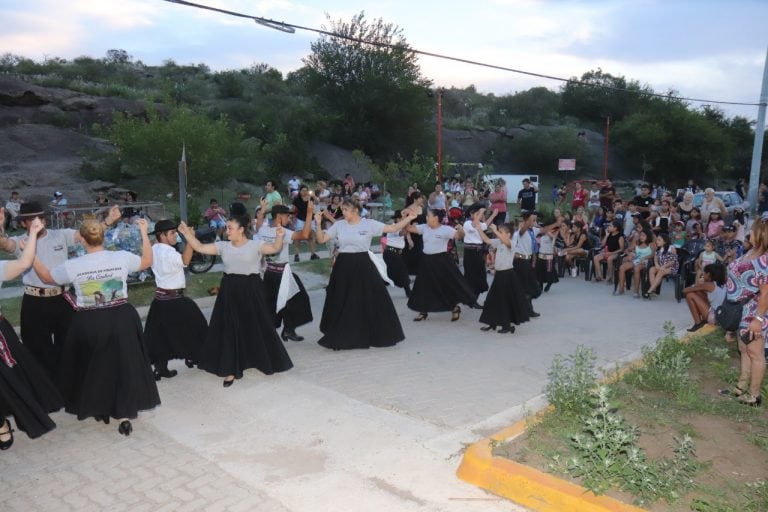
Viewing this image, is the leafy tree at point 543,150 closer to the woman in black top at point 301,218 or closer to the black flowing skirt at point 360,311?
the woman in black top at point 301,218

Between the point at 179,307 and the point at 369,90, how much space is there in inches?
1493

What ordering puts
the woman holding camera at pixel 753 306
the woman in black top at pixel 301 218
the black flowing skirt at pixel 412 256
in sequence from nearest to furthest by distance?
the woman holding camera at pixel 753 306
the black flowing skirt at pixel 412 256
the woman in black top at pixel 301 218

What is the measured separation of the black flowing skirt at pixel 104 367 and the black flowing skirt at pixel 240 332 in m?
1.21

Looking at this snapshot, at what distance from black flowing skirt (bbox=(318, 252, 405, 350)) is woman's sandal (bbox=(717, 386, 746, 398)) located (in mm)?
3716

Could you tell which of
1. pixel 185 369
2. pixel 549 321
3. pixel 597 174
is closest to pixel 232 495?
pixel 185 369

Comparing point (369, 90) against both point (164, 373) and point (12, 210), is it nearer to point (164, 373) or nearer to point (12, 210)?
point (12, 210)

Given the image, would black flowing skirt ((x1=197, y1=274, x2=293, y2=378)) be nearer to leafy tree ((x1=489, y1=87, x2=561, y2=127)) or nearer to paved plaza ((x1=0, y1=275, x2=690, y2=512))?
paved plaza ((x1=0, y1=275, x2=690, y2=512))

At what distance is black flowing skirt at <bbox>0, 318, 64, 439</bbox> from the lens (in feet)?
16.6

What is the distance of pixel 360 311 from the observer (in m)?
8.24

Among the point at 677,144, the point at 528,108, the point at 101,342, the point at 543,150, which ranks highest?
the point at 528,108

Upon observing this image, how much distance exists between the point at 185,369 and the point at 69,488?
277 centimetres

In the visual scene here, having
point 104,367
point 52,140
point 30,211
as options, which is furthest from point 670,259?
point 52,140

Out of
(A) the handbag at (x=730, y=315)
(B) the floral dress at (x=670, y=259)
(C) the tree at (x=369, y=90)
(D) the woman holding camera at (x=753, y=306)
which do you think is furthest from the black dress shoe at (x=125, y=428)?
(C) the tree at (x=369, y=90)

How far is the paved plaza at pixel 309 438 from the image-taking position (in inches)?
176
